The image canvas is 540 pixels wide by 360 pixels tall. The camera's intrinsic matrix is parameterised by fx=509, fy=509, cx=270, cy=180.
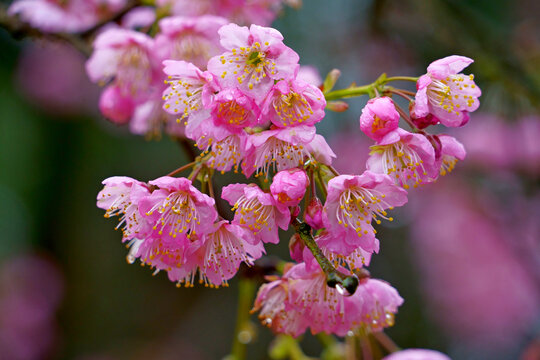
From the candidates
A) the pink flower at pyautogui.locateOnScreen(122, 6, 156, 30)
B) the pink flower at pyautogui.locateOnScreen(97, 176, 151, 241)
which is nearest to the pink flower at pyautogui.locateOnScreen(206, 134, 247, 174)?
the pink flower at pyautogui.locateOnScreen(97, 176, 151, 241)

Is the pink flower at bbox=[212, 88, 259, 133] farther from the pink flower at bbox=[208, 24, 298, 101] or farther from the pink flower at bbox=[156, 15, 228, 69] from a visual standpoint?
the pink flower at bbox=[156, 15, 228, 69]

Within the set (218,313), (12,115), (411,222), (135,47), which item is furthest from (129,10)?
(12,115)

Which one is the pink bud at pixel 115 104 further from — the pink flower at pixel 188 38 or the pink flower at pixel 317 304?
the pink flower at pixel 317 304

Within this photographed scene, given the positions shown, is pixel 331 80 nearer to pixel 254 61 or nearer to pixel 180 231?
pixel 254 61

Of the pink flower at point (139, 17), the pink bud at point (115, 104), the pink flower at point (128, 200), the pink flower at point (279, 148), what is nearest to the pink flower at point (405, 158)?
the pink flower at point (279, 148)

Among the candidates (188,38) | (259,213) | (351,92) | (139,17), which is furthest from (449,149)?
(139,17)

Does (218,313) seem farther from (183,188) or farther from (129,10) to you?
(183,188)
